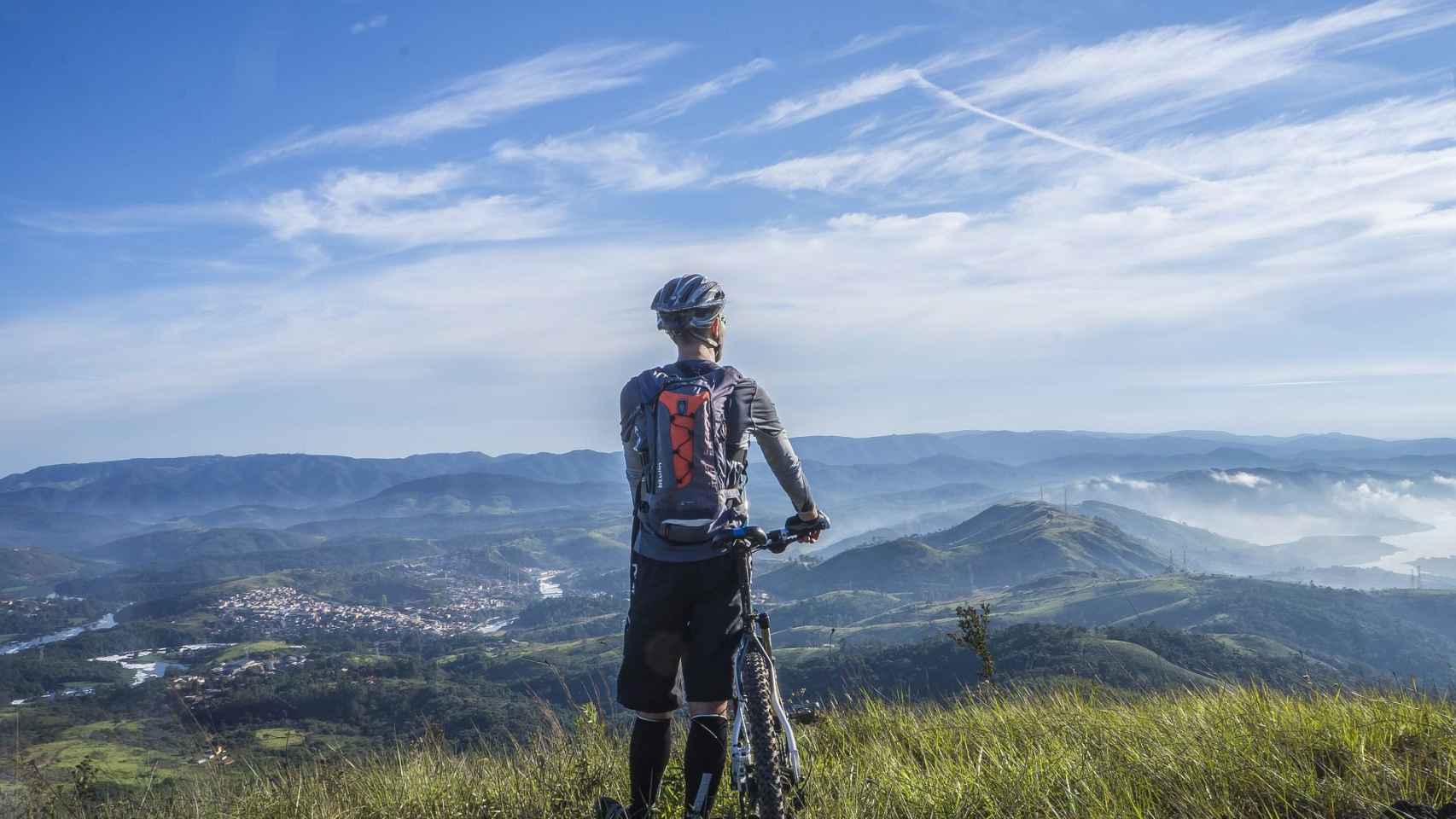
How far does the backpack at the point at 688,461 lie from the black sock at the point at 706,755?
3.16 ft

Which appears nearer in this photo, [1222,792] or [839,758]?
[1222,792]

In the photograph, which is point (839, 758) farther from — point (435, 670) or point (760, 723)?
point (435, 670)

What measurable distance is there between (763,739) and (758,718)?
0.12 meters

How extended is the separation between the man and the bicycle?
7 cm

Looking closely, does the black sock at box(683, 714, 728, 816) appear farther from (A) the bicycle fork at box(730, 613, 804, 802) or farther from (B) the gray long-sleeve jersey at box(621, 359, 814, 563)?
(B) the gray long-sleeve jersey at box(621, 359, 814, 563)

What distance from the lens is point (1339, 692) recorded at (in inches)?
218

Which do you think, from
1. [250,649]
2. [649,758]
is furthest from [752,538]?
[250,649]

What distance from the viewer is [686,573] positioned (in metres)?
4.56

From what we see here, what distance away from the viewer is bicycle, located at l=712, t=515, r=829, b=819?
4.14m

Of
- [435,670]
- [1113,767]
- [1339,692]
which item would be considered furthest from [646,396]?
[435,670]

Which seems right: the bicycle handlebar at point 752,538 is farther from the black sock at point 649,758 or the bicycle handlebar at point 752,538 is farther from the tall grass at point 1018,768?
the tall grass at point 1018,768

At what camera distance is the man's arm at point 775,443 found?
15.8ft

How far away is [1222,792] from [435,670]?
155 m

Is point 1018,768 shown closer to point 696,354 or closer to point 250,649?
point 696,354
